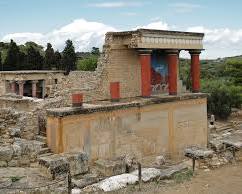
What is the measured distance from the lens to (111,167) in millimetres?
11836

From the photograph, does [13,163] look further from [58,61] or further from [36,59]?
[58,61]

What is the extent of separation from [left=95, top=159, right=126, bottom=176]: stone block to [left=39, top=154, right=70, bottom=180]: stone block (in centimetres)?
125

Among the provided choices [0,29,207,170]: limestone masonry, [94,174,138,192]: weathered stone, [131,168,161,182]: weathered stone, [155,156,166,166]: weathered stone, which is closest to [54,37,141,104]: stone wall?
[0,29,207,170]: limestone masonry

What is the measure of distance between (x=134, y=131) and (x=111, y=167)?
3.41 metres

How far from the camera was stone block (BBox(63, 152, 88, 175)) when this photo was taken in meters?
11.4

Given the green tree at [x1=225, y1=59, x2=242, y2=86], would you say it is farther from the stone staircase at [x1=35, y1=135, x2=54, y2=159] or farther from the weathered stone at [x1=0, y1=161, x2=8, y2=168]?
the weathered stone at [x1=0, y1=161, x2=8, y2=168]

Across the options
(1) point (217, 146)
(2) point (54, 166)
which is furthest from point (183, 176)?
(1) point (217, 146)

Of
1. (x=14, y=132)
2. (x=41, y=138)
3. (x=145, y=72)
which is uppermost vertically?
(x=145, y=72)

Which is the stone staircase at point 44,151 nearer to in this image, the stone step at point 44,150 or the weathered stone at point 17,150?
the stone step at point 44,150

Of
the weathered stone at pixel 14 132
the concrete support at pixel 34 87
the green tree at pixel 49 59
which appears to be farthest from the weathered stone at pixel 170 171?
the green tree at pixel 49 59

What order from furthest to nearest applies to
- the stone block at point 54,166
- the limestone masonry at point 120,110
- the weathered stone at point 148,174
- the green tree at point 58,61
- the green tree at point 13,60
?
the green tree at point 58,61
the green tree at point 13,60
the limestone masonry at point 120,110
the weathered stone at point 148,174
the stone block at point 54,166

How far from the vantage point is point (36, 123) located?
14.1 meters

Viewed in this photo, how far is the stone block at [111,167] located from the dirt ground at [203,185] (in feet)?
4.08

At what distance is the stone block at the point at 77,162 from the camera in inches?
449
